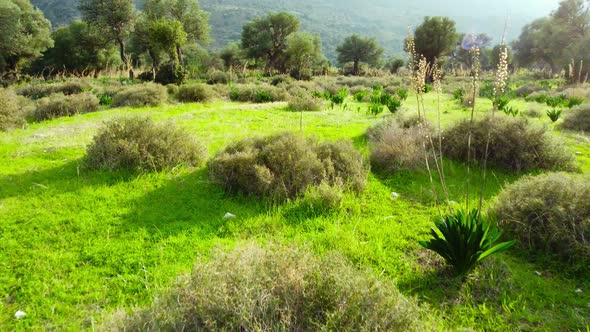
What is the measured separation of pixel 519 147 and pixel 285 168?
476 cm

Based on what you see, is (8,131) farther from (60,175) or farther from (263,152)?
(263,152)

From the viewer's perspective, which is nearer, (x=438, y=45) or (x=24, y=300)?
(x=24, y=300)

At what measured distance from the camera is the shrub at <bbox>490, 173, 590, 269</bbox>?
144 inches

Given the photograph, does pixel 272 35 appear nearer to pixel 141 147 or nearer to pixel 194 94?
pixel 194 94

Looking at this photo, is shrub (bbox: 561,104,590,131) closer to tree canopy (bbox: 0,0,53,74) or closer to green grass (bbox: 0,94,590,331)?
green grass (bbox: 0,94,590,331)

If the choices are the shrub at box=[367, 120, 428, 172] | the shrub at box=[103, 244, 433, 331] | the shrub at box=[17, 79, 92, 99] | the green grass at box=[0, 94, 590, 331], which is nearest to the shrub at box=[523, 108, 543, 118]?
the green grass at box=[0, 94, 590, 331]

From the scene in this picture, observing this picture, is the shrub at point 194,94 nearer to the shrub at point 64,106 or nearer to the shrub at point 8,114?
the shrub at point 64,106

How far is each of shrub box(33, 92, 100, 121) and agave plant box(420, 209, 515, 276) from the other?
501 inches

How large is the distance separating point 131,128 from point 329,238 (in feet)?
14.2

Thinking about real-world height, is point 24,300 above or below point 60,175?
below

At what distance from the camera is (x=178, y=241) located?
399 centimetres

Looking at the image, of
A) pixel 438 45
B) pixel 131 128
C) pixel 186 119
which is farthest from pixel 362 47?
pixel 131 128

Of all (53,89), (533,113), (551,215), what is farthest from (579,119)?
(53,89)

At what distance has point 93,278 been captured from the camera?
11.0 feet
